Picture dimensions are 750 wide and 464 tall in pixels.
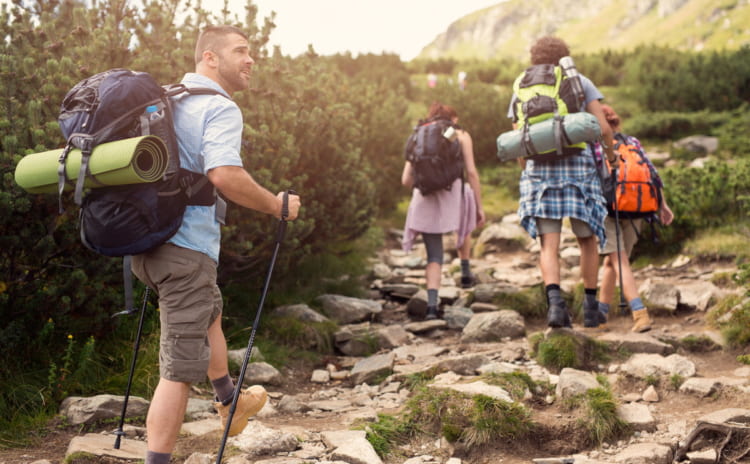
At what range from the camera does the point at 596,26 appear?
368 feet

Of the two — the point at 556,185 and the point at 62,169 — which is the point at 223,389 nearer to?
the point at 62,169

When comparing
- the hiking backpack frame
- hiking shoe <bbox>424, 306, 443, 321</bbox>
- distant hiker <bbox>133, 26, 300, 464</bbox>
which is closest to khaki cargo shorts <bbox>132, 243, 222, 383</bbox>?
distant hiker <bbox>133, 26, 300, 464</bbox>

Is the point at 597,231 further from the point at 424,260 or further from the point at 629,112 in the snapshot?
the point at 629,112

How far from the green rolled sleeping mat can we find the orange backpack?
14.3 feet

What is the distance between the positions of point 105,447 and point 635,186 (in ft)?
15.1

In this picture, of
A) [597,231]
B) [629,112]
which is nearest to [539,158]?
[597,231]

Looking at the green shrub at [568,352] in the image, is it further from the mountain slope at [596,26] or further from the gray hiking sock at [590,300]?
the mountain slope at [596,26]

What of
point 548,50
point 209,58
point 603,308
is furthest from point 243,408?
point 603,308

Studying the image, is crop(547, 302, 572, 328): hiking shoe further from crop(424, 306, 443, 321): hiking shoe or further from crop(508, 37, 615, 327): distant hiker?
crop(424, 306, 443, 321): hiking shoe

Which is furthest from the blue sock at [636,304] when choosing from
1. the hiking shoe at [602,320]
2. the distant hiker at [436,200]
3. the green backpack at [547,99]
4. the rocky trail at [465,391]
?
the distant hiker at [436,200]

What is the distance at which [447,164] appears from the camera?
709 cm

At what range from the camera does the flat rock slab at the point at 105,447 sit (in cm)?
357

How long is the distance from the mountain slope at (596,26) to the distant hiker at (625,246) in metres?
27.9

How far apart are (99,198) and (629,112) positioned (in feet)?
57.1
